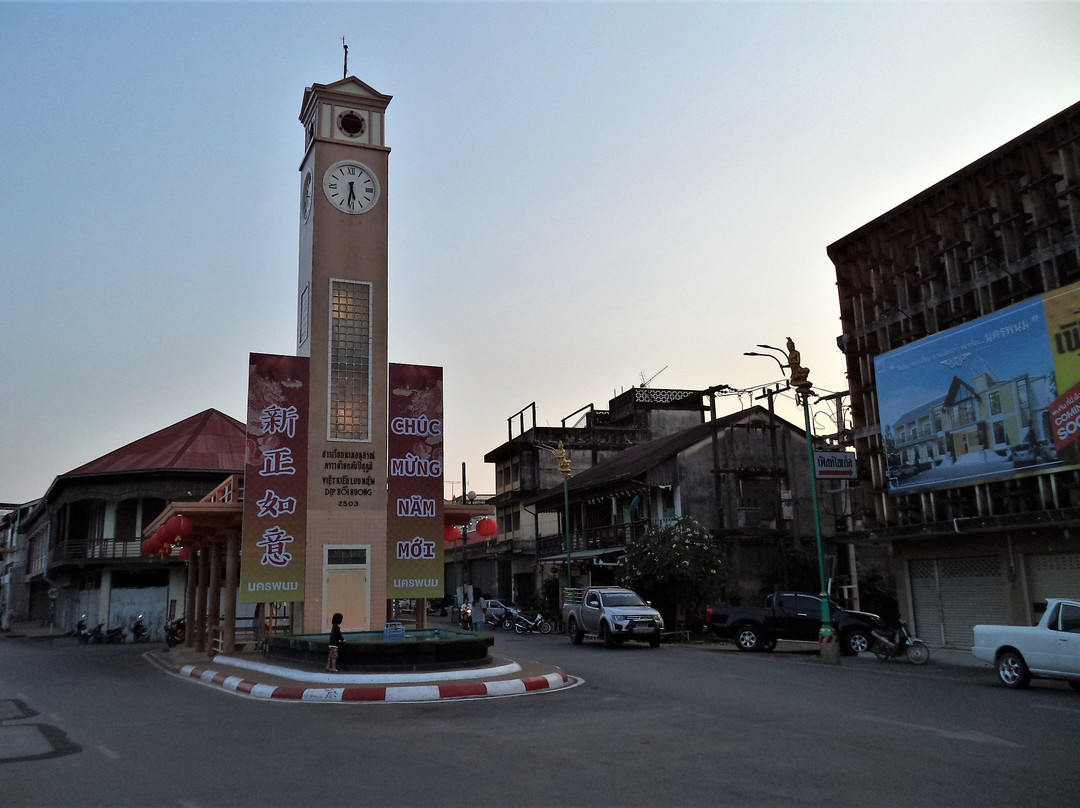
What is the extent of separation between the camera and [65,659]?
88.4ft

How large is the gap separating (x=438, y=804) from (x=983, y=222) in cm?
2174

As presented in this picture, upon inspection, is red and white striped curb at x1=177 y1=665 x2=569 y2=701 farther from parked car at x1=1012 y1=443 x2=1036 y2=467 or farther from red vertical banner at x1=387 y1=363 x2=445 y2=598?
parked car at x1=1012 y1=443 x2=1036 y2=467

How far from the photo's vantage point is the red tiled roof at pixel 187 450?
43094 mm

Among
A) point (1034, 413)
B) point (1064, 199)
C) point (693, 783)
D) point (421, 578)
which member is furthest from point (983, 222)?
point (693, 783)

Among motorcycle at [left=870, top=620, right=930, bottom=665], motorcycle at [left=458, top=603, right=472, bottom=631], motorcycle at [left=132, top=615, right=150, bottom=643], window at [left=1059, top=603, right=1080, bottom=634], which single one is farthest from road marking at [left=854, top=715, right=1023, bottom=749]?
motorcycle at [left=132, top=615, right=150, bottom=643]

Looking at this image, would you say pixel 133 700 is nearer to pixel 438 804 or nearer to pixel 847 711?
pixel 438 804

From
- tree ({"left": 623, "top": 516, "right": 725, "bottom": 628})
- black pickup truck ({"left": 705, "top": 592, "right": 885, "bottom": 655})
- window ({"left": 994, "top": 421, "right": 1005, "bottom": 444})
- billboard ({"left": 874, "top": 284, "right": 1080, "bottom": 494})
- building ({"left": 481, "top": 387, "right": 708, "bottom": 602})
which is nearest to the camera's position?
billboard ({"left": 874, "top": 284, "right": 1080, "bottom": 494})

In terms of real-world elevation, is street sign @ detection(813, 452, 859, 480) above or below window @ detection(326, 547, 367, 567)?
above

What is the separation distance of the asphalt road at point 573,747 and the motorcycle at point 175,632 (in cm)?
1538

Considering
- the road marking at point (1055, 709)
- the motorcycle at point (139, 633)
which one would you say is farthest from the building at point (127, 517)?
the road marking at point (1055, 709)

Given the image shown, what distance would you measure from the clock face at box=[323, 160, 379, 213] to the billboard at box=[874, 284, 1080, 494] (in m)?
15.4

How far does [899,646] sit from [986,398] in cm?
658

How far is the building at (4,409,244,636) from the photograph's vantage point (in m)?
41.8

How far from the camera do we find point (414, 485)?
2214cm
